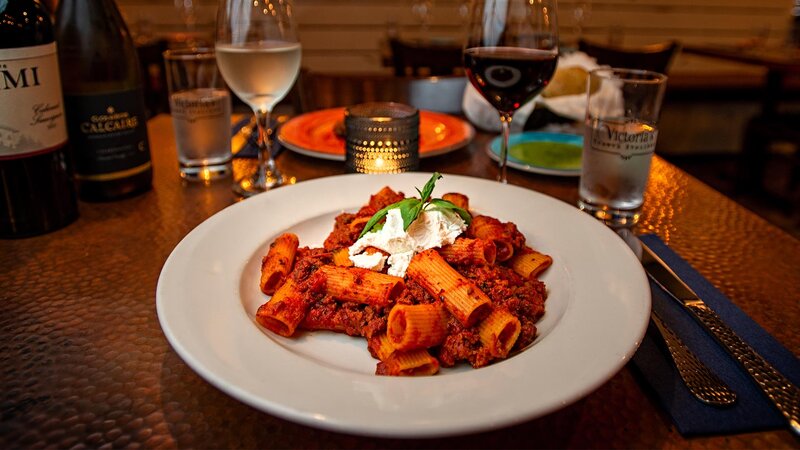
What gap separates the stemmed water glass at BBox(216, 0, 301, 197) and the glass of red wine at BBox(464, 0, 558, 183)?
0.34 meters

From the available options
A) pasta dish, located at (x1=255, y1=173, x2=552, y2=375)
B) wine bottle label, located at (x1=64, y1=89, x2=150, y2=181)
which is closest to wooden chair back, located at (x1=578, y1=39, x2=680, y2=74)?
pasta dish, located at (x1=255, y1=173, x2=552, y2=375)

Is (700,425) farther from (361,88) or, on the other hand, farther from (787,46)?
(787,46)

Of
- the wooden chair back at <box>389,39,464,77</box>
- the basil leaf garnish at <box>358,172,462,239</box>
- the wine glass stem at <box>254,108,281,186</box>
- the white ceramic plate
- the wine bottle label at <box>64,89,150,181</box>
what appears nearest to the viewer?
the white ceramic plate

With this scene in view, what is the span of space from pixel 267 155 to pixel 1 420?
29.0 inches

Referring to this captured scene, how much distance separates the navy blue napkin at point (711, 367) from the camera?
54 centimetres

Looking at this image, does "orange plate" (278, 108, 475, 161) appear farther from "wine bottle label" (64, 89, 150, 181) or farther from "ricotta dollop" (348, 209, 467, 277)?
"ricotta dollop" (348, 209, 467, 277)

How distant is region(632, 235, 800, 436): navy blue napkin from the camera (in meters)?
0.54

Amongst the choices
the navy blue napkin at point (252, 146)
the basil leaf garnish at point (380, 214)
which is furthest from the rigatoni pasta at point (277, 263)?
the navy blue napkin at point (252, 146)

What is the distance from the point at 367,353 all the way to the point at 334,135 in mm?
857

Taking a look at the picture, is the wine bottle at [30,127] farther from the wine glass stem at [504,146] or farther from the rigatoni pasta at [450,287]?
the wine glass stem at [504,146]

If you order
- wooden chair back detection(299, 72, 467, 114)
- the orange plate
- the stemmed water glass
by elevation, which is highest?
the stemmed water glass

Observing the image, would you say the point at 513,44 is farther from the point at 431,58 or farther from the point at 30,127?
the point at 431,58

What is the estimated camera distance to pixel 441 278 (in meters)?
0.65

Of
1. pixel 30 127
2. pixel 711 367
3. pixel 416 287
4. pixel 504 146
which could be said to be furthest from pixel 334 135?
pixel 711 367
